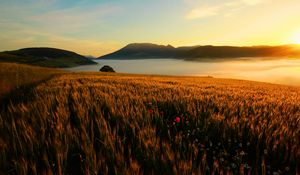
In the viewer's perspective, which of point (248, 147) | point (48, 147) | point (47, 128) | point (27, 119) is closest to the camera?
point (48, 147)

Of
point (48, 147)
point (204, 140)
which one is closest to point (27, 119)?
point (48, 147)

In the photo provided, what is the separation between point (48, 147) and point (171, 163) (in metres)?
1.02

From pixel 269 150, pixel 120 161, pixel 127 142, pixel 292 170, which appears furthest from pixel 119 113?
pixel 292 170

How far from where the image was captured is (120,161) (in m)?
1.50

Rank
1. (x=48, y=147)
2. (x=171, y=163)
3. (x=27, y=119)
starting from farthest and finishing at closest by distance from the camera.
A: (x=27, y=119), (x=48, y=147), (x=171, y=163)

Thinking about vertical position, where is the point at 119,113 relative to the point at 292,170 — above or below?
above

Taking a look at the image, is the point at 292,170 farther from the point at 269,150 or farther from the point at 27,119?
the point at 27,119

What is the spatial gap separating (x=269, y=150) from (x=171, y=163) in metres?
1.00

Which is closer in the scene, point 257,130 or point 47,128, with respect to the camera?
point 257,130

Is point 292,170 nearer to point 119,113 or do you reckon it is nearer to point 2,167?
point 119,113

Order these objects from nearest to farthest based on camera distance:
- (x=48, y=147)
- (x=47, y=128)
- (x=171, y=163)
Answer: (x=171, y=163) < (x=48, y=147) < (x=47, y=128)

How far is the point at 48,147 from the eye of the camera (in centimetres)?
186

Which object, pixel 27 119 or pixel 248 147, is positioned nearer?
pixel 248 147

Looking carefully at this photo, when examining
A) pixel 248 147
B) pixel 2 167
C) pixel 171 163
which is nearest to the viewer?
pixel 171 163
